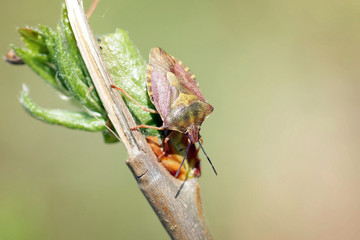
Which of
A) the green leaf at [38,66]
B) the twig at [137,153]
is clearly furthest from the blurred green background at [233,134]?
the twig at [137,153]

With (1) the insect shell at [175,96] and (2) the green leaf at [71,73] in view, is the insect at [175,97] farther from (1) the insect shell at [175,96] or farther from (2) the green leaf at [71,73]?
(2) the green leaf at [71,73]

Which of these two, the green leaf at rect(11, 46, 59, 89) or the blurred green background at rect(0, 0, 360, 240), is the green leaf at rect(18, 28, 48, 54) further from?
the blurred green background at rect(0, 0, 360, 240)

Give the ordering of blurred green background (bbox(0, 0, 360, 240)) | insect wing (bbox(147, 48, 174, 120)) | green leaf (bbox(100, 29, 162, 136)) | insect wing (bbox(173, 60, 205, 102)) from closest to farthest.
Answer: green leaf (bbox(100, 29, 162, 136)), insect wing (bbox(147, 48, 174, 120)), insect wing (bbox(173, 60, 205, 102)), blurred green background (bbox(0, 0, 360, 240))

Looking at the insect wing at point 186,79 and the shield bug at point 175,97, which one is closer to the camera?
the shield bug at point 175,97

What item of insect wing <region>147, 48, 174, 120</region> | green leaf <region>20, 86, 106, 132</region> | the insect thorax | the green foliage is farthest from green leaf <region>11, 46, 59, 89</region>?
the insect thorax

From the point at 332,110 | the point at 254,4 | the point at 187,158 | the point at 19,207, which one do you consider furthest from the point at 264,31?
the point at 187,158
